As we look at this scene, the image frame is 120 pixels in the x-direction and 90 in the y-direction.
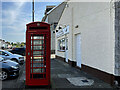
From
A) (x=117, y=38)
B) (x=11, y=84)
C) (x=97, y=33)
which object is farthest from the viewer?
(x=97, y=33)

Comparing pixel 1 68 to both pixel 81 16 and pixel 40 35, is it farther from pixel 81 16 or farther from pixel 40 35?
pixel 81 16

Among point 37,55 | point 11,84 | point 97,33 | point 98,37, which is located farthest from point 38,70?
point 97,33

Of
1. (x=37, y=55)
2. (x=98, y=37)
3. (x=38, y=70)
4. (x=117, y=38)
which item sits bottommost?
(x=38, y=70)

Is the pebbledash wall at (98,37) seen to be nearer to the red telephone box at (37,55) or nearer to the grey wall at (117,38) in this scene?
the grey wall at (117,38)

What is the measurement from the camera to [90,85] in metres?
5.80

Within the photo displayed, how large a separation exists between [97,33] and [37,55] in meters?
3.48

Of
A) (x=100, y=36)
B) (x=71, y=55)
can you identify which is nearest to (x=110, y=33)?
(x=100, y=36)

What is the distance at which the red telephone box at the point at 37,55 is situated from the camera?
5512mm

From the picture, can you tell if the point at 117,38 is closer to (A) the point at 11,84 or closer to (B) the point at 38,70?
(B) the point at 38,70

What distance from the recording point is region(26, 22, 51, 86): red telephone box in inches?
217

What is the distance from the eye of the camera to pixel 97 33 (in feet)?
22.7

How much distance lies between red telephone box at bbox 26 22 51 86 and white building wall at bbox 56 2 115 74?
2.77 meters

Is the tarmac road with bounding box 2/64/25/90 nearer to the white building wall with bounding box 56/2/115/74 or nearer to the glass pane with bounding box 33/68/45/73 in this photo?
the glass pane with bounding box 33/68/45/73

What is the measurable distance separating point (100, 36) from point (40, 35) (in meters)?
3.14
